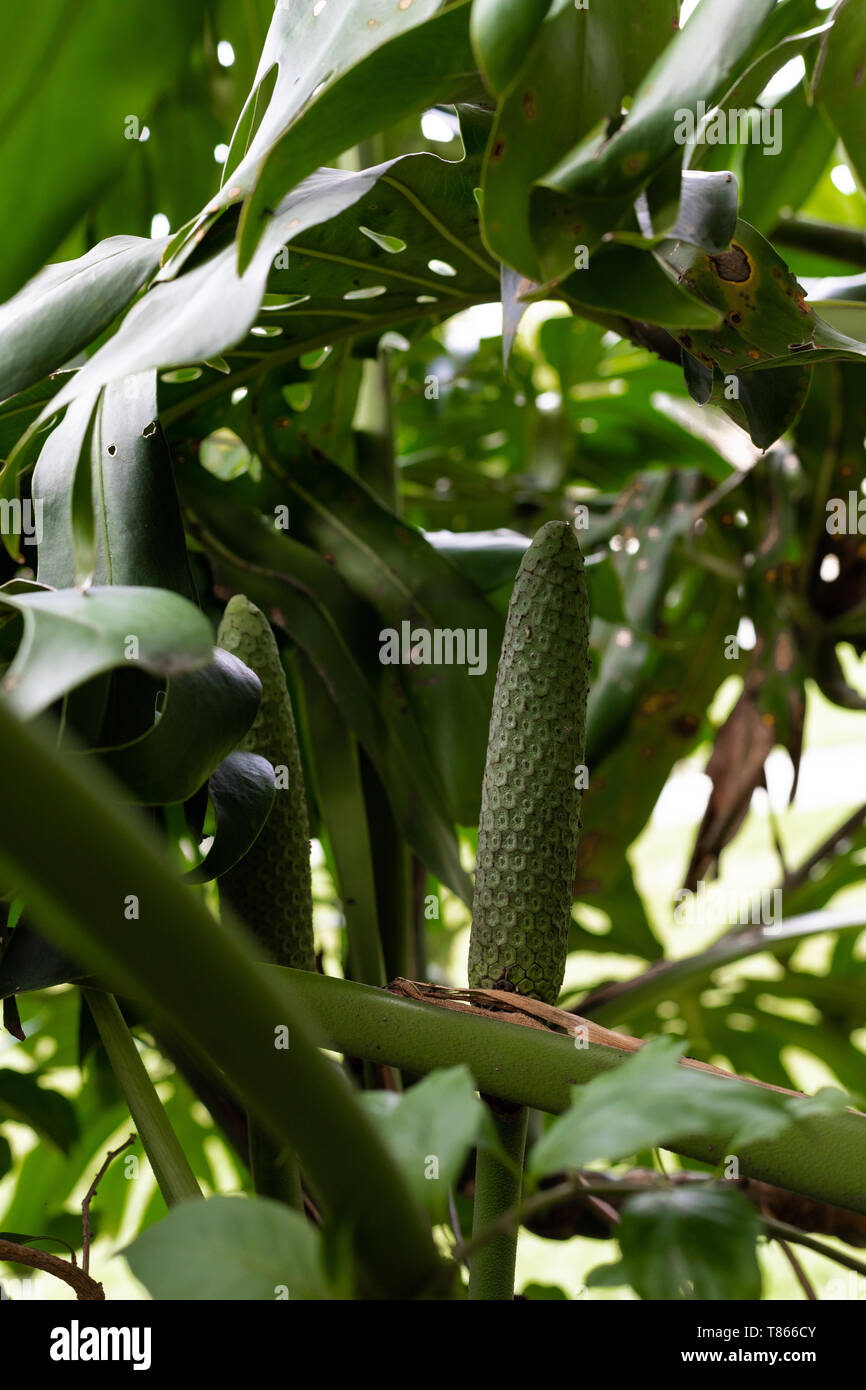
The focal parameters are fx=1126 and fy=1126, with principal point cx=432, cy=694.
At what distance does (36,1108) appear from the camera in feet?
1.57

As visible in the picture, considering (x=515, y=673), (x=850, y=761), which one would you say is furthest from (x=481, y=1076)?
(x=850, y=761)

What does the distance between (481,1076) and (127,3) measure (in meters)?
0.44

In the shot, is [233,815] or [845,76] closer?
[233,815]

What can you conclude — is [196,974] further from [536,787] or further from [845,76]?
[845,76]

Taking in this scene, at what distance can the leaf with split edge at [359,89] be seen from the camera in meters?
0.23

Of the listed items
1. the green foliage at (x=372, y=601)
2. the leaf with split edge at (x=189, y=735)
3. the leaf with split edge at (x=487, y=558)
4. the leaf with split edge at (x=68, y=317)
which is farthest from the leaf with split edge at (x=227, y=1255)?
the leaf with split edge at (x=487, y=558)

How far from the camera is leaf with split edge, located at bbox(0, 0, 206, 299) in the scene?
0.46m

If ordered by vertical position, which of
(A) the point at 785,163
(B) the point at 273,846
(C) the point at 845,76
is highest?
(A) the point at 785,163

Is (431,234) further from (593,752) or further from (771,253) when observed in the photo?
(593,752)

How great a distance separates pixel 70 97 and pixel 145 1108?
1.34 feet

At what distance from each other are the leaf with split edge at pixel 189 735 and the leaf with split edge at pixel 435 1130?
0.10 meters

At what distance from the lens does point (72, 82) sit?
0.47 metres

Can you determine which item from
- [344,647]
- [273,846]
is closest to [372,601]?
[344,647]

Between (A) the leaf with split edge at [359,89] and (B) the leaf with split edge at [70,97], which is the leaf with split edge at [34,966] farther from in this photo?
(B) the leaf with split edge at [70,97]
